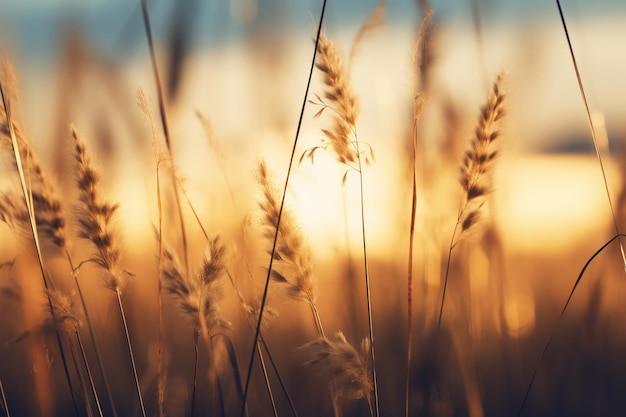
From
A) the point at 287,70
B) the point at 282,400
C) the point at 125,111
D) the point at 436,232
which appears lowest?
the point at 282,400

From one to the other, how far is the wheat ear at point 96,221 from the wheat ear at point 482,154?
0.67m

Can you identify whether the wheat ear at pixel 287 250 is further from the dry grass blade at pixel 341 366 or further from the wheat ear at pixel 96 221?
the wheat ear at pixel 96 221

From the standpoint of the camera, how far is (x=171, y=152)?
1.55m

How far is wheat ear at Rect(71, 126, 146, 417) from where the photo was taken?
1330 millimetres

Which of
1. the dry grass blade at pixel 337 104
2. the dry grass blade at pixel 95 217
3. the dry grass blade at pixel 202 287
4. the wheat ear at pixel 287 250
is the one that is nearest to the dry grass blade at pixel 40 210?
the dry grass blade at pixel 95 217

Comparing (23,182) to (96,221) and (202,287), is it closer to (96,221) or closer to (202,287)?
(96,221)

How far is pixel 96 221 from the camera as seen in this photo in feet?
4.40

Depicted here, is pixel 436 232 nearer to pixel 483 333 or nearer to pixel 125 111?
pixel 483 333

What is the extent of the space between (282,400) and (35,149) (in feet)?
3.70

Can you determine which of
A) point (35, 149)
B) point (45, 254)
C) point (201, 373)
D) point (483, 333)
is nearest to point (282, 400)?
point (201, 373)

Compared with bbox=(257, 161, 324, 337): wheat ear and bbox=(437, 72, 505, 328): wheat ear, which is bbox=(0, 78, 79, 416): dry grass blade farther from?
bbox=(437, 72, 505, 328): wheat ear

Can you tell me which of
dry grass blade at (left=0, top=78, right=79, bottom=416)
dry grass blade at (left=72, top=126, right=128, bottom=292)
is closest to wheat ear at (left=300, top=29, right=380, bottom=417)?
dry grass blade at (left=72, top=126, right=128, bottom=292)

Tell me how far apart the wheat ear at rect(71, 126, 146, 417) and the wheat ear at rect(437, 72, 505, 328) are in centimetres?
67

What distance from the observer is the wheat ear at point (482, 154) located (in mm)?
1332
